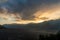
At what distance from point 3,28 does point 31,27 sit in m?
21.7

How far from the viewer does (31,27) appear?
117 metres

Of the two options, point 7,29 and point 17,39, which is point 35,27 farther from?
point 17,39

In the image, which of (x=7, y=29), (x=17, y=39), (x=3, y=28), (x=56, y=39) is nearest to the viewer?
(x=56, y=39)

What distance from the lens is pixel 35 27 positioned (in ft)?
376

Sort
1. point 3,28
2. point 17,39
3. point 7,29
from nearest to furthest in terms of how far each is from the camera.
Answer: point 17,39 → point 3,28 → point 7,29

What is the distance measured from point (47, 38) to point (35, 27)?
213ft

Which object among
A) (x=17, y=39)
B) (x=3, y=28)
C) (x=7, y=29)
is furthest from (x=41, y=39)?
(x=7, y=29)

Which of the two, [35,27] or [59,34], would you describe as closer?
[59,34]

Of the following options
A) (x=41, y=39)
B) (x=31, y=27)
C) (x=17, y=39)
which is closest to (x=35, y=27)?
(x=31, y=27)

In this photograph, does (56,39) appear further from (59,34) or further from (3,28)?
(3,28)

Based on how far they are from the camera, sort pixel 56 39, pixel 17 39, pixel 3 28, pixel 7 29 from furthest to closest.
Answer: pixel 7 29 → pixel 3 28 → pixel 17 39 → pixel 56 39

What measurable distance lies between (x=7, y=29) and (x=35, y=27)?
1343 centimetres

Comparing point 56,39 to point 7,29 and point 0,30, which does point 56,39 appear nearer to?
point 0,30

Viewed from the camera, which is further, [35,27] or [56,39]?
[35,27]
